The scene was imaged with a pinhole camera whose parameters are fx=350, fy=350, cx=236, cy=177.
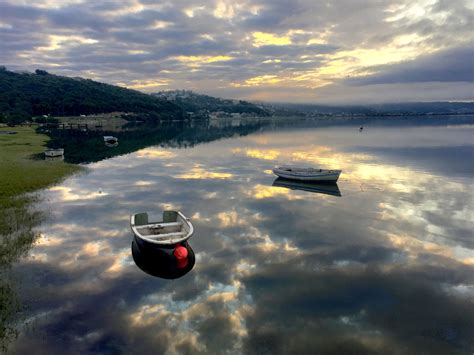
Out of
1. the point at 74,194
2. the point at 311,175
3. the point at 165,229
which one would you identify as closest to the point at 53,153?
the point at 74,194

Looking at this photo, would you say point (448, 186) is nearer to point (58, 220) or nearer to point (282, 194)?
point (282, 194)

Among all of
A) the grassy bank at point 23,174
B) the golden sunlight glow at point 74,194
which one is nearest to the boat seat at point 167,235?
the grassy bank at point 23,174

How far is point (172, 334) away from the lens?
15422mm

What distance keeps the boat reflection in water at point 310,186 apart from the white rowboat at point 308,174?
2.00 feet

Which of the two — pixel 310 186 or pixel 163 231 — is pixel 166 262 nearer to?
pixel 163 231

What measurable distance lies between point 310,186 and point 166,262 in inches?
1203

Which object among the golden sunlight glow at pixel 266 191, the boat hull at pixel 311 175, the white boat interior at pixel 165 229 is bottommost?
the golden sunlight glow at pixel 266 191

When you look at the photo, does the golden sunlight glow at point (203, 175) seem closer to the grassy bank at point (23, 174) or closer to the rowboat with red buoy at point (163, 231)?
the grassy bank at point (23, 174)

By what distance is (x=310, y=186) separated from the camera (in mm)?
48625

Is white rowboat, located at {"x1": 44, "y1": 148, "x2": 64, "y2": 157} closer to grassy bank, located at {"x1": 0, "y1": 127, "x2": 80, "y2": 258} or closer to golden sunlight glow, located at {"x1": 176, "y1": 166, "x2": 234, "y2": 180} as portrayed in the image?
grassy bank, located at {"x1": 0, "y1": 127, "x2": 80, "y2": 258}

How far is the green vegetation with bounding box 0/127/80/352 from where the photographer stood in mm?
16833

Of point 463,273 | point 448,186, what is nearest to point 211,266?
point 463,273

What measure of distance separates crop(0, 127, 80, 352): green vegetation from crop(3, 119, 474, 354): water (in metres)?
0.61

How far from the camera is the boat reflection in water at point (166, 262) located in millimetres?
21264
